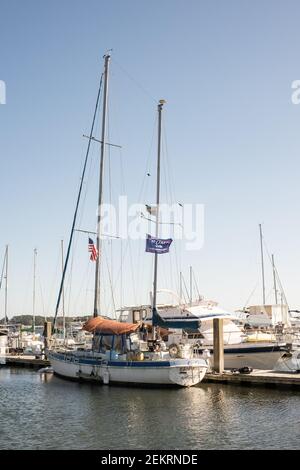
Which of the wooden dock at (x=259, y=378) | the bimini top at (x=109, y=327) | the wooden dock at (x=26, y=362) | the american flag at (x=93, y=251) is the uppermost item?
the american flag at (x=93, y=251)

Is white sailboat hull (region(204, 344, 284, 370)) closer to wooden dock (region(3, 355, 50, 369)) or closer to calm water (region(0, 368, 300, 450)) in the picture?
calm water (region(0, 368, 300, 450))

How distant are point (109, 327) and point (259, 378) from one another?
10.3 metres

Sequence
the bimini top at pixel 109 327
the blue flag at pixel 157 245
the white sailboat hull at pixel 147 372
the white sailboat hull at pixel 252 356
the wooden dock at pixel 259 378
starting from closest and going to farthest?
the wooden dock at pixel 259 378
the white sailboat hull at pixel 147 372
the bimini top at pixel 109 327
the white sailboat hull at pixel 252 356
the blue flag at pixel 157 245

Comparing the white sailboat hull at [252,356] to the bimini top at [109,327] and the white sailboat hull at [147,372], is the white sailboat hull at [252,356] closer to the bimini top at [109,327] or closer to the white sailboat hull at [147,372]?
the white sailboat hull at [147,372]

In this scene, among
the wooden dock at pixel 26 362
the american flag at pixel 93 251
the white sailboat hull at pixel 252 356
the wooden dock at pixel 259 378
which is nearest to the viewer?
the wooden dock at pixel 259 378

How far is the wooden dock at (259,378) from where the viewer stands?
3009 cm

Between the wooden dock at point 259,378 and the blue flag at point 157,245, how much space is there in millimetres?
9306

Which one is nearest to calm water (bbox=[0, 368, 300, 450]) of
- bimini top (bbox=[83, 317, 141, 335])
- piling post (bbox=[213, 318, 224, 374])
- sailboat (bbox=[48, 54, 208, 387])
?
sailboat (bbox=[48, 54, 208, 387])

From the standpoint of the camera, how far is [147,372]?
31.5 metres

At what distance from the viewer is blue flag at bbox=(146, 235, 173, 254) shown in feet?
122

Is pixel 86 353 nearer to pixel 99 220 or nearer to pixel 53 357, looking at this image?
pixel 53 357

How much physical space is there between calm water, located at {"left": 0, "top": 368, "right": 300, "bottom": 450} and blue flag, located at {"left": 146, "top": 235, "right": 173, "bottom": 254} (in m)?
10.1

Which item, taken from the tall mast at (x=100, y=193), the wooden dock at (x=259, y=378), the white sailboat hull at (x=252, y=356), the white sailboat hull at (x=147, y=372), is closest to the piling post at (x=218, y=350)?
the wooden dock at (x=259, y=378)
